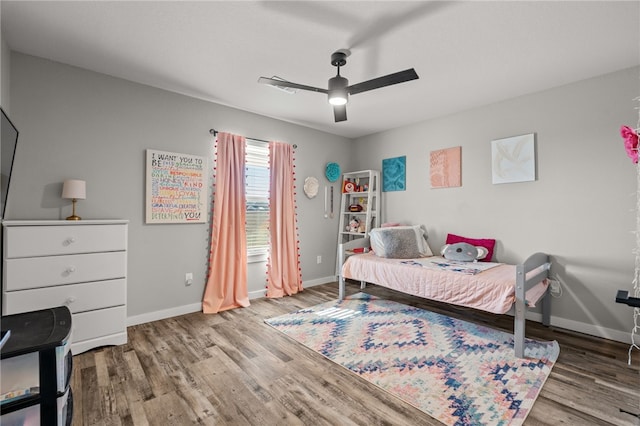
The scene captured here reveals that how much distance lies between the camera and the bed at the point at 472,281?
7.72ft

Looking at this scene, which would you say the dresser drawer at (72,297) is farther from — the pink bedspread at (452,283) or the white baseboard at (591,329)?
the white baseboard at (591,329)

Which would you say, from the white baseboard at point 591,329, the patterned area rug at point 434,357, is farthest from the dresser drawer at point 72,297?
the white baseboard at point 591,329

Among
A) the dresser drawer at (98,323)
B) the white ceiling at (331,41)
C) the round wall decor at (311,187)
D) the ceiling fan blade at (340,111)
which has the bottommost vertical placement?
the dresser drawer at (98,323)

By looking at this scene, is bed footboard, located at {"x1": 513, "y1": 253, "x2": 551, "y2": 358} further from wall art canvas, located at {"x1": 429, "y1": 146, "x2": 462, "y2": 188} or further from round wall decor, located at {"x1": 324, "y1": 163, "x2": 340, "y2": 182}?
round wall decor, located at {"x1": 324, "y1": 163, "x2": 340, "y2": 182}

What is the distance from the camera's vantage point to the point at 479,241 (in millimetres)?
3527

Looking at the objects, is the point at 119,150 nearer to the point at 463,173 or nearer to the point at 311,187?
the point at 311,187

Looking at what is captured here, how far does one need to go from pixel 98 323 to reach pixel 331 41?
2.94 meters

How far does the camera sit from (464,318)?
3.16 m

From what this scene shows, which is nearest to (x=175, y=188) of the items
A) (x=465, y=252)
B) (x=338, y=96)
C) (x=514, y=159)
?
(x=338, y=96)

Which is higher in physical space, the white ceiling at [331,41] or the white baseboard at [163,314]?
the white ceiling at [331,41]

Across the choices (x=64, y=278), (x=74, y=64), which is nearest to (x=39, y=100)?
(x=74, y=64)

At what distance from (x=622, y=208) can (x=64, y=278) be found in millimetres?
4789

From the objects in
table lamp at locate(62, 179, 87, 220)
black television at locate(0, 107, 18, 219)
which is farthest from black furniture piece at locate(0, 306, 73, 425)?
table lamp at locate(62, 179, 87, 220)

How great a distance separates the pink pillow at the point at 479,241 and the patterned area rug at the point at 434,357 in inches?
34.8
